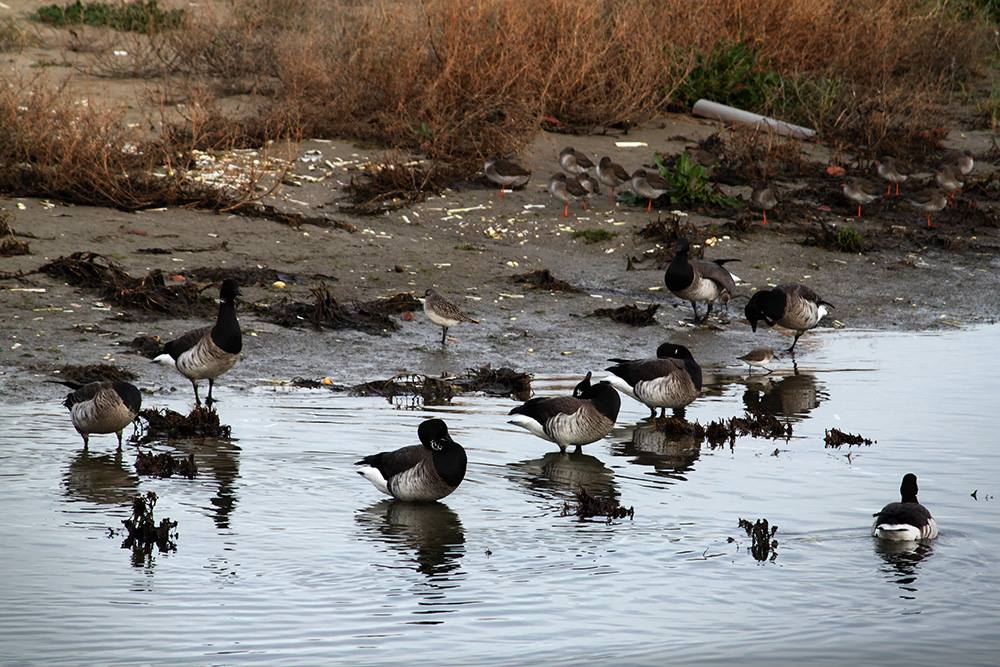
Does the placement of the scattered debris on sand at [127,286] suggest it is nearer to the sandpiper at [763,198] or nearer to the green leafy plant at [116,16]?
the sandpiper at [763,198]

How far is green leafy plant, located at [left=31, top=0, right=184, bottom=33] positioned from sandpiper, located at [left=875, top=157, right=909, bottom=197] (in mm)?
11777

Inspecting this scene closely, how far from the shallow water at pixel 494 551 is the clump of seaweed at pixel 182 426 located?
0.78 feet

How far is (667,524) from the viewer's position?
8.95 metres

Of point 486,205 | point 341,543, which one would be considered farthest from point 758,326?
point 341,543

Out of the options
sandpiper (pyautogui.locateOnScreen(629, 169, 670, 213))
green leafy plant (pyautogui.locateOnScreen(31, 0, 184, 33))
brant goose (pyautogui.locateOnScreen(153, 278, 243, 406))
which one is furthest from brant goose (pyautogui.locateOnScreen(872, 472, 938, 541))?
green leafy plant (pyautogui.locateOnScreen(31, 0, 184, 33))

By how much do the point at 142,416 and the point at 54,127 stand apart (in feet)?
21.1

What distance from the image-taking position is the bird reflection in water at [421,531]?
8281 mm

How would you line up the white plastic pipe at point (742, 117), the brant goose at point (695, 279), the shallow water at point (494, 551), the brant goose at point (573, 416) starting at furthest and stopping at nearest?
the white plastic pipe at point (742, 117) → the brant goose at point (695, 279) → the brant goose at point (573, 416) → the shallow water at point (494, 551)

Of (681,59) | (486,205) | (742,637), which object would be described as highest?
(681,59)

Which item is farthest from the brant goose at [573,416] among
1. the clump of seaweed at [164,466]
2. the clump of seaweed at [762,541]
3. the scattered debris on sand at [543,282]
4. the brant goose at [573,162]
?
the brant goose at [573,162]

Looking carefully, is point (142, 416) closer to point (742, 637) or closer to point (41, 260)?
point (41, 260)

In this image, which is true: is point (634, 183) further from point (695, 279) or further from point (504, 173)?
point (695, 279)

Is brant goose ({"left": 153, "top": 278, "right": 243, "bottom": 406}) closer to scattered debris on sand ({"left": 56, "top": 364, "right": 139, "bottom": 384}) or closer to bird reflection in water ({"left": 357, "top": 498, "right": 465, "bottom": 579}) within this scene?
scattered debris on sand ({"left": 56, "top": 364, "right": 139, "bottom": 384})

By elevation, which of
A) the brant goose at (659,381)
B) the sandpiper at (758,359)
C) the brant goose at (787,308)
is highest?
the brant goose at (787,308)
